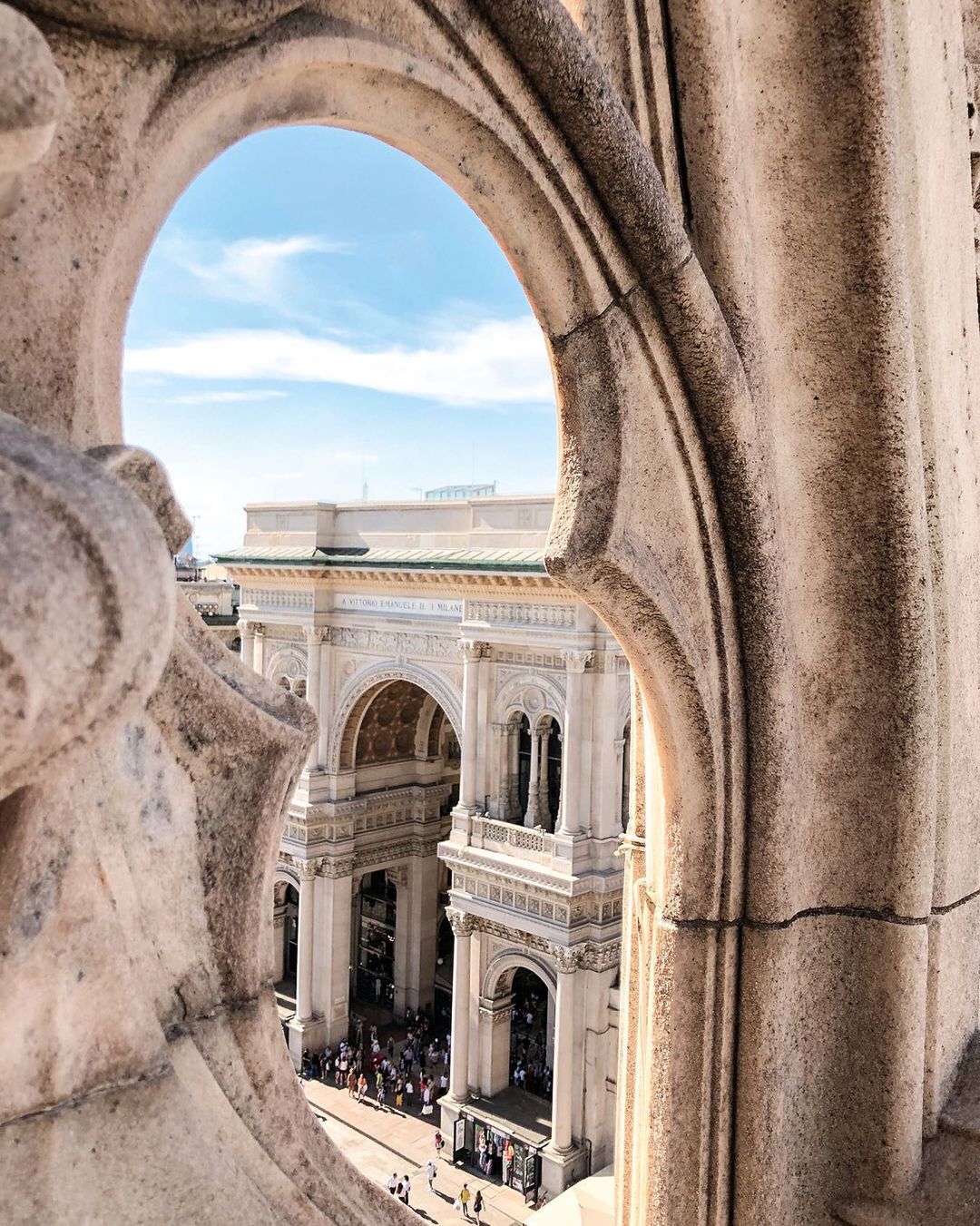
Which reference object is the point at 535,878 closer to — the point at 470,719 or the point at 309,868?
the point at 470,719

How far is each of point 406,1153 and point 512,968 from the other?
10.0 ft

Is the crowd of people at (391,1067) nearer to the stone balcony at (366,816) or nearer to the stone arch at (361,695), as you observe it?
the stone balcony at (366,816)

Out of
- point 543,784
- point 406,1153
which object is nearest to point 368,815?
point 543,784

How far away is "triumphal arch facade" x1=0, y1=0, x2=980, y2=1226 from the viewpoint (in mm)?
875

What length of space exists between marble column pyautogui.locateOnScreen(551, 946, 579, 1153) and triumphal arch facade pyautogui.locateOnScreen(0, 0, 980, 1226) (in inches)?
519

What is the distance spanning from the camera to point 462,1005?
54.2 feet

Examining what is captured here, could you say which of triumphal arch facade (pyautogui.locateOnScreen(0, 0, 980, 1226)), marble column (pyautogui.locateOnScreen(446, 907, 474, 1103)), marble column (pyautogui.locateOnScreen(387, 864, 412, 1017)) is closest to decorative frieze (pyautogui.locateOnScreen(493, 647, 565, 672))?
marble column (pyautogui.locateOnScreen(446, 907, 474, 1103))

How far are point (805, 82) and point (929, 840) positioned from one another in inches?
56.0

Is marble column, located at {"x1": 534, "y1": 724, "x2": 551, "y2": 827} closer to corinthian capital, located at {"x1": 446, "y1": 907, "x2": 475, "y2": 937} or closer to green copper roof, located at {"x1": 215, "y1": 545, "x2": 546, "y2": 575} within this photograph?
corinthian capital, located at {"x1": 446, "y1": 907, "x2": 475, "y2": 937}

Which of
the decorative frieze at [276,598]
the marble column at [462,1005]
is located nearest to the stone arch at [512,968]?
the marble column at [462,1005]

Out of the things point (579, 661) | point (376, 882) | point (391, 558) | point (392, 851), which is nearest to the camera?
point (579, 661)

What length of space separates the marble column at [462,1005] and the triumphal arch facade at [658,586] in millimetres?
14629

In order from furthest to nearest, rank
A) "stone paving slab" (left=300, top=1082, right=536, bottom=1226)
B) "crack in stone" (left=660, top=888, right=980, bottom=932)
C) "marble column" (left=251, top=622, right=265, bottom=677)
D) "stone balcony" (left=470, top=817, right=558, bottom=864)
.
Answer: "marble column" (left=251, top=622, right=265, bottom=677) < "stone balcony" (left=470, top=817, right=558, bottom=864) < "stone paving slab" (left=300, top=1082, right=536, bottom=1226) < "crack in stone" (left=660, top=888, right=980, bottom=932)

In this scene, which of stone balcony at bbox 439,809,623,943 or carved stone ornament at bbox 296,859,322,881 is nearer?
stone balcony at bbox 439,809,623,943
